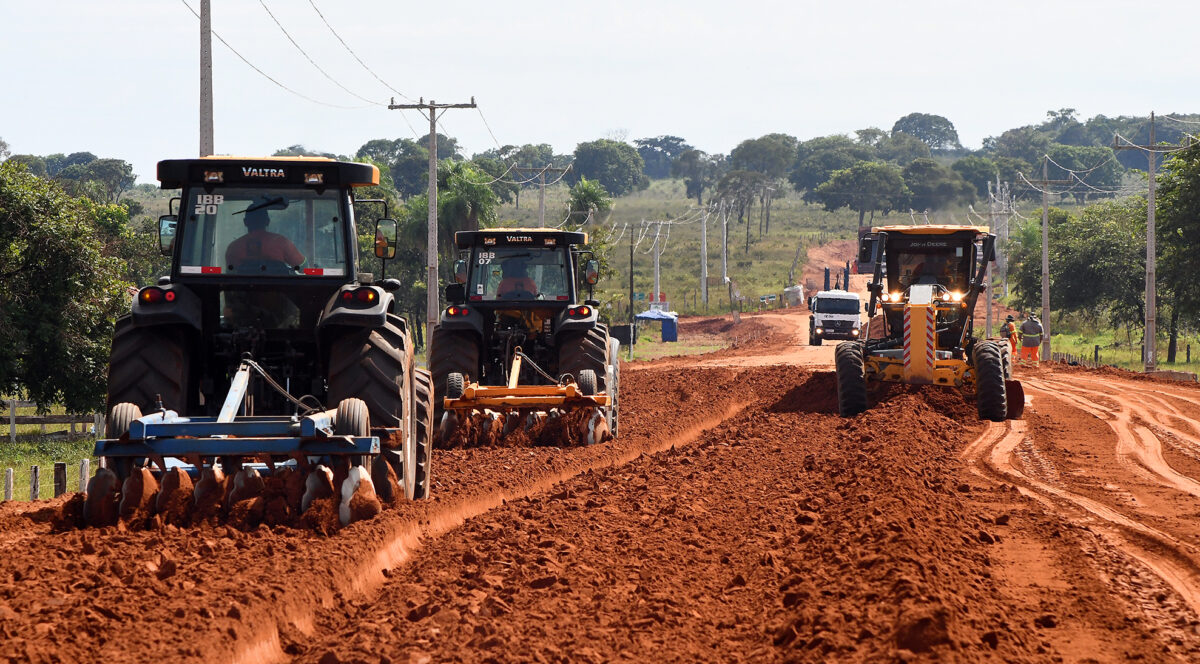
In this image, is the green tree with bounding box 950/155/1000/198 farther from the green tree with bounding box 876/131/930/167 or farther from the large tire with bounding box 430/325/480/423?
the large tire with bounding box 430/325/480/423

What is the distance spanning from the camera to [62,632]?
578 centimetres

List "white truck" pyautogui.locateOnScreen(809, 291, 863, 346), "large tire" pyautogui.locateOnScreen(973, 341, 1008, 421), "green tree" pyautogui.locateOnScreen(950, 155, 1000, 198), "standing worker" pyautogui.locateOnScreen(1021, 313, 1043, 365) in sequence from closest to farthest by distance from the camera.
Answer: "large tire" pyautogui.locateOnScreen(973, 341, 1008, 421)
"standing worker" pyautogui.locateOnScreen(1021, 313, 1043, 365)
"white truck" pyautogui.locateOnScreen(809, 291, 863, 346)
"green tree" pyautogui.locateOnScreen(950, 155, 1000, 198)

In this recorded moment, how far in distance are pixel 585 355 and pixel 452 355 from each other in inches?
67.8

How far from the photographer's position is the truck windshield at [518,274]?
16.4 meters

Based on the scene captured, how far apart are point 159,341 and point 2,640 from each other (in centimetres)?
355

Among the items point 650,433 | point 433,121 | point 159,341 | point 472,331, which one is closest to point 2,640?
point 159,341

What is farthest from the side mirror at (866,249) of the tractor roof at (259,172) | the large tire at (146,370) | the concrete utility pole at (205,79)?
the large tire at (146,370)

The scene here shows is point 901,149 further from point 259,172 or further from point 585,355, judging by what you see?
point 259,172

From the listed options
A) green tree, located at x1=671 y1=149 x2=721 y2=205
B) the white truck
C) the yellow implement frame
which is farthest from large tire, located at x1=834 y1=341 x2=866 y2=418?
green tree, located at x1=671 y1=149 x2=721 y2=205

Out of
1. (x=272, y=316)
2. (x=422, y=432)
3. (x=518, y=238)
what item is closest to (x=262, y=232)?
(x=272, y=316)

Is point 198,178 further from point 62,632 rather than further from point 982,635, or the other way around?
point 982,635

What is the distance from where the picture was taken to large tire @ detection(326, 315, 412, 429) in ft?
28.8

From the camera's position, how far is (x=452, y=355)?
15.8 meters

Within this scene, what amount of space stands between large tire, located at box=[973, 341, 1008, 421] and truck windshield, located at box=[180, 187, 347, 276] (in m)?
10.7
